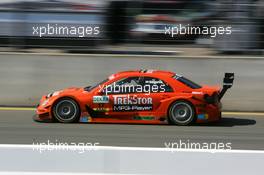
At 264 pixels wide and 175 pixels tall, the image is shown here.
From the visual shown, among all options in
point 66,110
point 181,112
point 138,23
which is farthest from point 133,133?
point 138,23

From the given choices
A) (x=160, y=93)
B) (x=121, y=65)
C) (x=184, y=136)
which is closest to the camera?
(x=184, y=136)

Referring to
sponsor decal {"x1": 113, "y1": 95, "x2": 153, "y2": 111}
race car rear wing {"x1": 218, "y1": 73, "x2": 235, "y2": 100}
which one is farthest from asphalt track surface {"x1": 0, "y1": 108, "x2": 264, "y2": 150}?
race car rear wing {"x1": 218, "y1": 73, "x2": 235, "y2": 100}

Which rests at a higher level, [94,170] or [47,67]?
[47,67]

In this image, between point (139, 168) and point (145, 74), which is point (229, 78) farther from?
point (139, 168)

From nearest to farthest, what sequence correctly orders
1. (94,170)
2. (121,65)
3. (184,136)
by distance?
(94,170)
(184,136)
(121,65)

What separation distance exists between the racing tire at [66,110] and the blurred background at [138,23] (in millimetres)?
2503

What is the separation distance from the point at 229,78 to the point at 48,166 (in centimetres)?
720

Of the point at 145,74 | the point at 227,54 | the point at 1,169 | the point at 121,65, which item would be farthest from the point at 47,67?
the point at 1,169

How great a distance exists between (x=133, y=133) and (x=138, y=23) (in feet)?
12.4

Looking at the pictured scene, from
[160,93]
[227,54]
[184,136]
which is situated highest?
[227,54]

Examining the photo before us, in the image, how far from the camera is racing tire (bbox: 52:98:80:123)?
11.6 m

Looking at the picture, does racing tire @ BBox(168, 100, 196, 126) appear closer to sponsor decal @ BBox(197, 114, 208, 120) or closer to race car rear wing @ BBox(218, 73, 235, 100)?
sponsor decal @ BBox(197, 114, 208, 120)

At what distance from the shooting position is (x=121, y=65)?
526 inches

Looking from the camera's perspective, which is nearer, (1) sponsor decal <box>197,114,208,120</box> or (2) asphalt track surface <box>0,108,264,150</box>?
(2) asphalt track surface <box>0,108,264,150</box>
